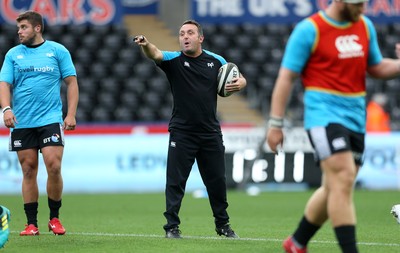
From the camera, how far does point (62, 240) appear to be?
9.12m

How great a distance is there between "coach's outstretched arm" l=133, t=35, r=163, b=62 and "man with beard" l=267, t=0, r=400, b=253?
217 centimetres

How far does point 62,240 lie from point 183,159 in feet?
4.67

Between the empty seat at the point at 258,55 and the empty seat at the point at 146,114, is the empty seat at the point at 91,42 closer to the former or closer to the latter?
the empty seat at the point at 146,114

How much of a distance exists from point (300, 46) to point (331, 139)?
702mm

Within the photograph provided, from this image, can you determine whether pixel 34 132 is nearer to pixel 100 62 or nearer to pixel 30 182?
pixel 30 182

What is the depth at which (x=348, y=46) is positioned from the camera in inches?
270

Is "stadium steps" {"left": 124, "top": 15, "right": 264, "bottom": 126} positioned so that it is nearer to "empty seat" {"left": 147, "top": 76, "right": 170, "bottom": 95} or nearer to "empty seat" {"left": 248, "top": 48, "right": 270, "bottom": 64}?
"empty seat" {"left": 248, "top": 48, "right": 270, "bottom": 64}

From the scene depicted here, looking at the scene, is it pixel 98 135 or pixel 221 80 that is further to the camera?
pixel 98 135

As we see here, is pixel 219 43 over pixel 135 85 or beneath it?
over

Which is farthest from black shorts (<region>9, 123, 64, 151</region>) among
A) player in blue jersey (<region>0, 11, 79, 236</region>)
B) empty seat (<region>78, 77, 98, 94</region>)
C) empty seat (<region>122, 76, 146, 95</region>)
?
empty seat (<region>122, 76, 146, 95</region>)

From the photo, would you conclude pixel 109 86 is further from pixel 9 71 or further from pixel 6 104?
pixel 6 104

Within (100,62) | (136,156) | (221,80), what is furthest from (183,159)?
(100,62)

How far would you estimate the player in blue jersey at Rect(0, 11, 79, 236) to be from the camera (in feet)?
Result: 31.2

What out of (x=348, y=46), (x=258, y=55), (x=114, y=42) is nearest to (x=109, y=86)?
(x=114, y=42)
